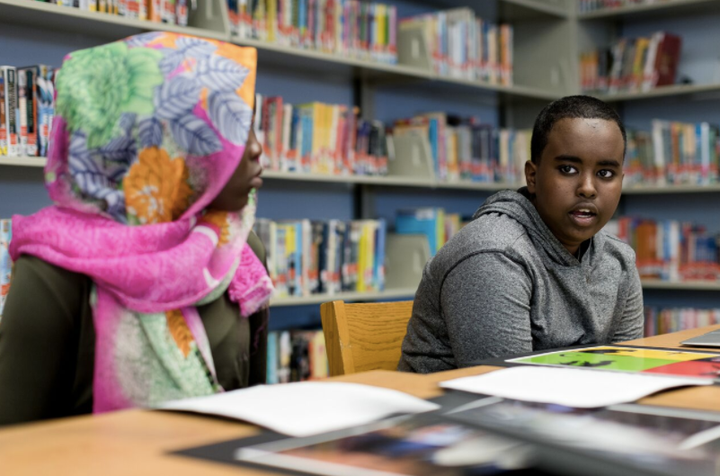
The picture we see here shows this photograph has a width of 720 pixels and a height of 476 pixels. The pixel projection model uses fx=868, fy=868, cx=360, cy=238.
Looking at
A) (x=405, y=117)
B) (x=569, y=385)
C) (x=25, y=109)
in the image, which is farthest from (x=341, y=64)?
(x=569, y=385)

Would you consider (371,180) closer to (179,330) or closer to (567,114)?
(567,114)

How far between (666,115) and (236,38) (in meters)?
2.48

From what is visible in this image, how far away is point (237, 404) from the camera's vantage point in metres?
0.83

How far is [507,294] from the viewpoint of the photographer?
1.58 metres

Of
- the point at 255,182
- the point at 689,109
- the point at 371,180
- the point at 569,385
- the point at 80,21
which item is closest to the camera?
the point at 569,385

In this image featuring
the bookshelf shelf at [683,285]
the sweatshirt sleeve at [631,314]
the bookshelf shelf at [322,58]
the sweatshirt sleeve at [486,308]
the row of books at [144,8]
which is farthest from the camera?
the bookshelf shelf at [683,285]

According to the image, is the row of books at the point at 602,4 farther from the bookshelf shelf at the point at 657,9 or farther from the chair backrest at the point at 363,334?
the chair backrest at the point at 363,334

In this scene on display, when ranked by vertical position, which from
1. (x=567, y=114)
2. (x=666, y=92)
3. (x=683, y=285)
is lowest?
(x=683, y=285)

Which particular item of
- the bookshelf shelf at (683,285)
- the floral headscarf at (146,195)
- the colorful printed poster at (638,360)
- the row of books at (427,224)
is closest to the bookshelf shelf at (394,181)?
the row of books at (427,224)

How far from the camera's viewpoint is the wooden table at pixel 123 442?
0.65m

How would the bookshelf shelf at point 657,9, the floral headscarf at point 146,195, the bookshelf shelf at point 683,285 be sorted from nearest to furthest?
the floral headscarf at point 146,195 < the bookshelf shelf at point 683,285 < the bookshelf shelf at point 657,9

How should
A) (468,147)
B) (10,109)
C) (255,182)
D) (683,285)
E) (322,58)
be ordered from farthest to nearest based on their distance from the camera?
(683,285) → (468,147) → (322,58) → (10,109) → (255,182)

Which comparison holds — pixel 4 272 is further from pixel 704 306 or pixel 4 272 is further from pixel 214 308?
pixel 704 306

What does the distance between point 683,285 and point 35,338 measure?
341cm
